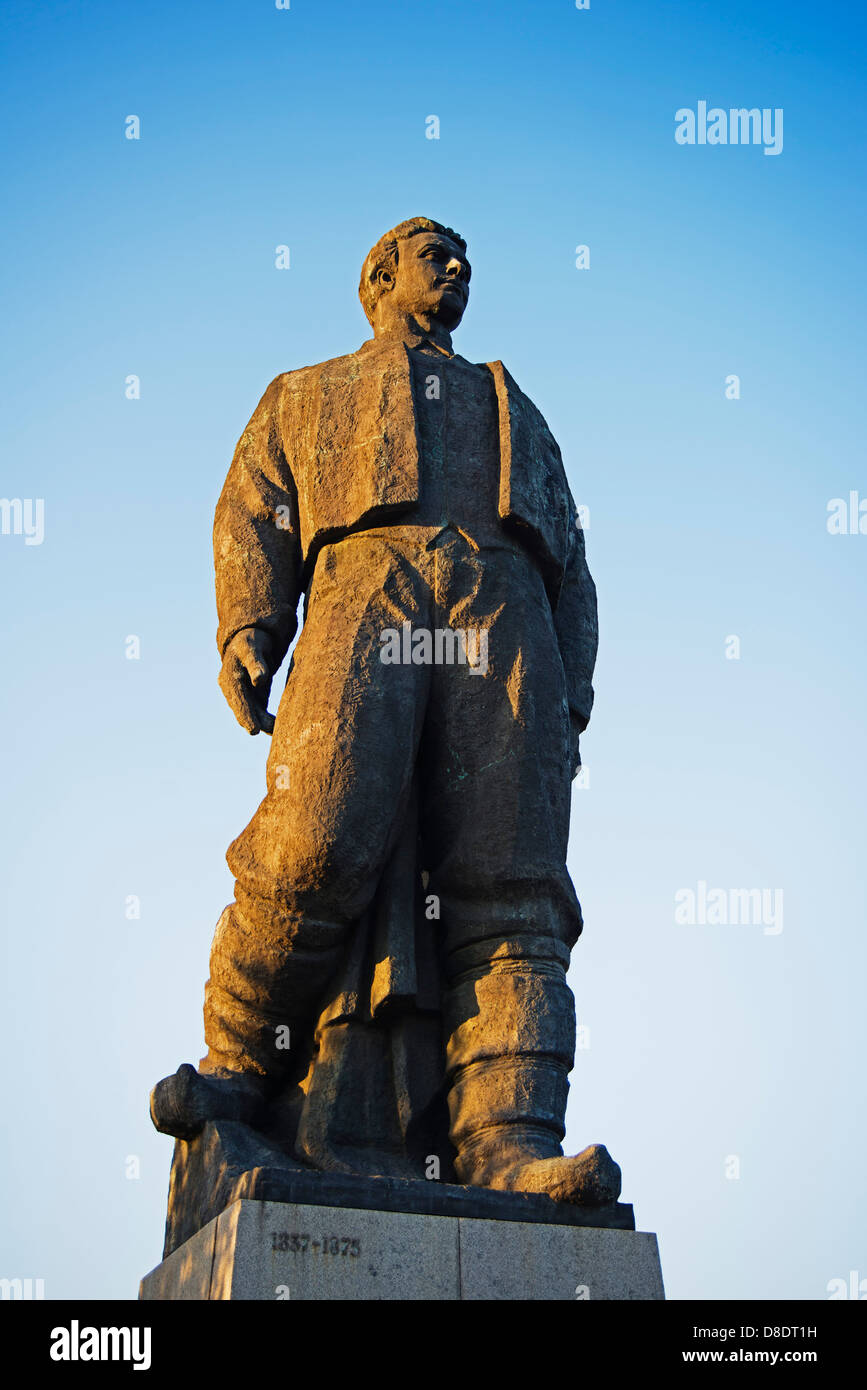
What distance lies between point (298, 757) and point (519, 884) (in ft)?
3.21

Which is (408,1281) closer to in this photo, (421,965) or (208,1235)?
(208,1235)

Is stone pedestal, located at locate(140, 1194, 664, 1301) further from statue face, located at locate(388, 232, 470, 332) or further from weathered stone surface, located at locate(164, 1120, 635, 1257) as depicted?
statue face, located at locate(388, 232, 470, 332)

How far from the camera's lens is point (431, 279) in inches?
290

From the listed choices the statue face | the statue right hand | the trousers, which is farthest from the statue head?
the statue right hand

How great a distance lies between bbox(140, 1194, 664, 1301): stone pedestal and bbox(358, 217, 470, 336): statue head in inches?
162

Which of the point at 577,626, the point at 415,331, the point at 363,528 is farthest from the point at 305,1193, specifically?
the point at 415,331

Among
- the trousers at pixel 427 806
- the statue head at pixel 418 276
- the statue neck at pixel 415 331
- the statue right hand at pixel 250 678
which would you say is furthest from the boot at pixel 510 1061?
the statue head at pixel 418 276

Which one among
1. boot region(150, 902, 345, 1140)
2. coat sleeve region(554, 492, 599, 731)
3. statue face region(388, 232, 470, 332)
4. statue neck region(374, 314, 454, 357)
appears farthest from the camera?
statue face region(388, 232, 470, 332)

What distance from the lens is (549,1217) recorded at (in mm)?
5219

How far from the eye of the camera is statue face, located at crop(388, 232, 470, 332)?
7.36 meters

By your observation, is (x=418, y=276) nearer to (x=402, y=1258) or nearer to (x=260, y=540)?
(x=260, y=540)

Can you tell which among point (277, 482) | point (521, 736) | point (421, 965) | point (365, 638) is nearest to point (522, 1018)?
point (421, 965)

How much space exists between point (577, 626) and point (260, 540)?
1.51 m

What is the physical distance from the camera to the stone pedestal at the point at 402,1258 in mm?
4754
